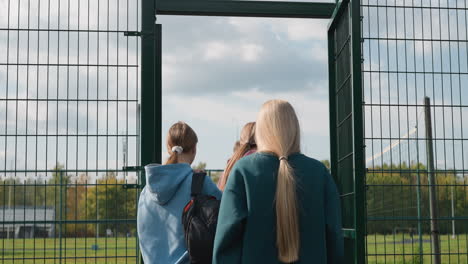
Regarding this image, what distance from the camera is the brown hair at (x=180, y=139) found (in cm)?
328

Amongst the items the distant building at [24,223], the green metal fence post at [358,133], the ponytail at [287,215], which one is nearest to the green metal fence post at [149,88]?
the distant building at [24,223]

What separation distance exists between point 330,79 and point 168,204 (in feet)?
8.73

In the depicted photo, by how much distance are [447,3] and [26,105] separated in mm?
3906

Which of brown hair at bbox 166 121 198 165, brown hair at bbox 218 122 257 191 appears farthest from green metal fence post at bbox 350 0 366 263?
brown hair at bbox 166 121 198 165

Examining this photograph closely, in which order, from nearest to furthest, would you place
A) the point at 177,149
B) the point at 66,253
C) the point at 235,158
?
the point at 177,149, the point at 235,158, the point at 66,253

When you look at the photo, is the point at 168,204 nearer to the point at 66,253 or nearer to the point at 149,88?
the point at 149,88

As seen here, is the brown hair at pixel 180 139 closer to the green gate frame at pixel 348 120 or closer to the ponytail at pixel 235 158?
the ponytail at pixel 235 158

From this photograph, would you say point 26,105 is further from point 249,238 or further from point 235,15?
point 249,238

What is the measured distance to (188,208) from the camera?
3.06 meters

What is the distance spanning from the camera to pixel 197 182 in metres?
3.12

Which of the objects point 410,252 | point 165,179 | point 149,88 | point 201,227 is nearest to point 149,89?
point 149,88

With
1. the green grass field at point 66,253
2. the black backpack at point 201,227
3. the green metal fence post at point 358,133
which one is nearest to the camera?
the black backpack at point 201,227

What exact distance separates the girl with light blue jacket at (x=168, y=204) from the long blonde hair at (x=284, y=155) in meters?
0.67

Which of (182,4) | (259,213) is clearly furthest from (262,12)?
(259,213)
